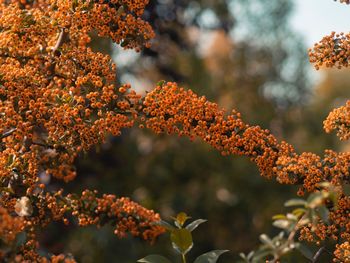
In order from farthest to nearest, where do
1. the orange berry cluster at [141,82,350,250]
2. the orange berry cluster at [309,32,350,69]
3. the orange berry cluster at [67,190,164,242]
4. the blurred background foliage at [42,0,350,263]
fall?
1. the blurred background foliage at [42,0,350,263]
2. the orange berry cluster at [309,32,350,69]
3. the orange berry cluster at [141,82,350,250]
4. the orange berry cluster at [67,190,164,242]

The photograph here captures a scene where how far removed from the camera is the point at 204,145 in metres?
18.0

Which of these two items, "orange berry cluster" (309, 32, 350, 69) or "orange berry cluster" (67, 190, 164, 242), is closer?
"orange berry cluster" (67, 190, 164, 242)

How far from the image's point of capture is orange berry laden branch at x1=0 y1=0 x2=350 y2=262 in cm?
279

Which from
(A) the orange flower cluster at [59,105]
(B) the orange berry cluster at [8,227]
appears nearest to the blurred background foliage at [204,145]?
(A) the orange flower cluster at [59,105]

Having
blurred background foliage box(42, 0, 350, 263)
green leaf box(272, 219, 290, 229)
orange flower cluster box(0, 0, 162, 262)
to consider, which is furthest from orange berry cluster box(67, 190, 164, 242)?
blurred background foliage box(42, 0, 350, 263)

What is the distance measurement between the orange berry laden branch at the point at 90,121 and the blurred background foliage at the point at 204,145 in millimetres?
3047

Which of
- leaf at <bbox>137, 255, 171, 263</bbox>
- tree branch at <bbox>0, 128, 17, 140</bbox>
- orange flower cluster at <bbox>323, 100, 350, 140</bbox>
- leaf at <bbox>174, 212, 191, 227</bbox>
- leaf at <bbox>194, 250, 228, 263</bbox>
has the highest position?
tree branch at <bbox>0, 128, 17, 140</bbox>

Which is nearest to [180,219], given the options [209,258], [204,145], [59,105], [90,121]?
[209,258]

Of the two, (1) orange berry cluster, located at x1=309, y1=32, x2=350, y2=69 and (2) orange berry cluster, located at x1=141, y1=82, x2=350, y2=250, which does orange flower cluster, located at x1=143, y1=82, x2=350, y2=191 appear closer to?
(2) orange berry cluster, located at x1=141, y1=82, x2=350, y2=250

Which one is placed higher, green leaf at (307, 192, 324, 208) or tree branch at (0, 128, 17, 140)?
tree branch at (0, 128, 17, 140)

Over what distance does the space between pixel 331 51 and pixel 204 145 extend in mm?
14883

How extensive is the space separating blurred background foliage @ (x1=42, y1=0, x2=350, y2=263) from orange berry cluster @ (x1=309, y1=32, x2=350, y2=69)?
127 inches

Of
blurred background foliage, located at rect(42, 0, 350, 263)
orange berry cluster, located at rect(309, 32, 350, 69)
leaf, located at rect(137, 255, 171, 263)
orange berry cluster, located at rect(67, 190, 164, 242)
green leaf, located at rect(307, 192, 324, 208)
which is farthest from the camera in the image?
blurred background foliage, located at rect(42, 0, 350, 263)

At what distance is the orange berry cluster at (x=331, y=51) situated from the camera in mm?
3109
